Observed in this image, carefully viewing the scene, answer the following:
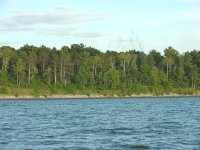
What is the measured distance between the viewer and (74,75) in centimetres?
18612

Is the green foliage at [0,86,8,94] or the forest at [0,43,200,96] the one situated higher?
the forest at [0,43,200,96]

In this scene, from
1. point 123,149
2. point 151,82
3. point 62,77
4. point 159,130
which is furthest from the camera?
point 151,82

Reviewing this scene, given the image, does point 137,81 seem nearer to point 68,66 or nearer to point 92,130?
point 68,66

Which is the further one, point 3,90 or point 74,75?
point 74,75

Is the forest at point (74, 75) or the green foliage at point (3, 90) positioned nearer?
the green foliage at point (3, 90)

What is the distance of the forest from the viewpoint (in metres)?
168

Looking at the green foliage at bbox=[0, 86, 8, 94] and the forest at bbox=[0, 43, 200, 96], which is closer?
the green foliage at bbox=[0, 86, 8, 94]

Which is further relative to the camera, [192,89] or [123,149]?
[192,89]

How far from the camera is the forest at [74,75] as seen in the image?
6629 inches

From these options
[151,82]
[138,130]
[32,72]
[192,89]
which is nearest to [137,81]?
[151,82]

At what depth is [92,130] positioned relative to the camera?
40.7 metres

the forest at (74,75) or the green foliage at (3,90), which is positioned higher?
the forest at (74,75)

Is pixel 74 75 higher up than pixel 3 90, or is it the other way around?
pixel 74 75

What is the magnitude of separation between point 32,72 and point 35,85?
9497 millimetres
